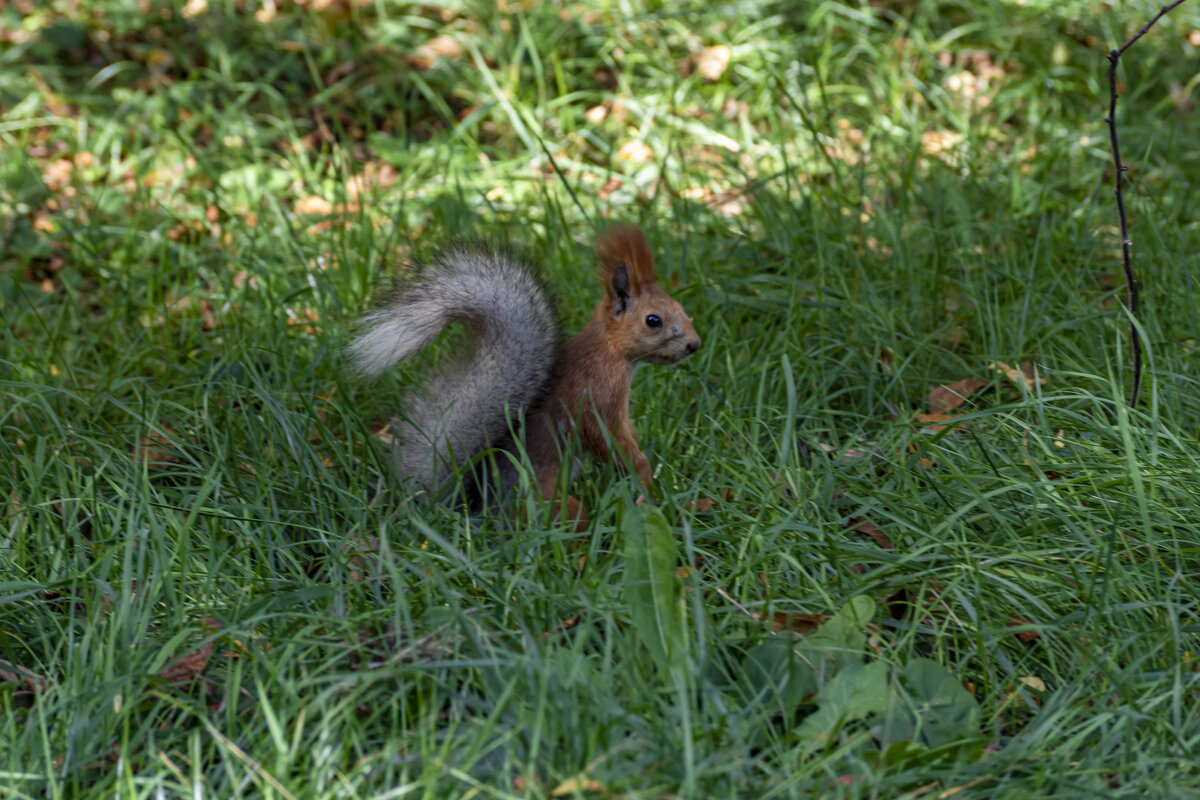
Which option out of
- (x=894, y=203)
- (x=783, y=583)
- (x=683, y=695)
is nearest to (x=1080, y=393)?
(x=783, y=583)

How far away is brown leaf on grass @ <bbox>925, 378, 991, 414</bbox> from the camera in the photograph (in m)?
2.80

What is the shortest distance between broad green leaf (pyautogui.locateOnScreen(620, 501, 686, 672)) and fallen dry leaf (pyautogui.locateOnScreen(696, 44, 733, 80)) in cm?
337

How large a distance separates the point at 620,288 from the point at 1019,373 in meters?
0.95

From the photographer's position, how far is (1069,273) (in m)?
3.21

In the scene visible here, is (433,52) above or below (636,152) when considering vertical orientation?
above

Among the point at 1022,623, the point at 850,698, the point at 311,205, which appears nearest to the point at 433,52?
the point at 311,205

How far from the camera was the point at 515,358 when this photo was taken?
2.52 m

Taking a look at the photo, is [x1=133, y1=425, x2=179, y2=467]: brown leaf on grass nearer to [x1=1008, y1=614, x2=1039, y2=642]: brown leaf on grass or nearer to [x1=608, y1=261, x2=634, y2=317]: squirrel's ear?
[x1=608, y1=261, x2=634, y2=317]: squirrel's ear

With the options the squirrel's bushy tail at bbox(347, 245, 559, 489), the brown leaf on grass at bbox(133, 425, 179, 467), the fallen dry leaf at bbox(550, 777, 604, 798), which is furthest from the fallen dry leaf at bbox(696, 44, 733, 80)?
the fallen dry leaf at bbox(550, 777, 604, 798)

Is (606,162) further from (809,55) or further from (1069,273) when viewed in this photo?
(1069,273)

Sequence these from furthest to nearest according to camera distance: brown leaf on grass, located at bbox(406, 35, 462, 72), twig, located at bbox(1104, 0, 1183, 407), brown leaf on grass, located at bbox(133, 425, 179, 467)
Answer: brown leaf on grass, located at bbox(406, 35, 462, 72), brown leaf on grass, located at bbox(133, 425, 179, 467), twig, located at bbox(1104, 0, 1183, 407)

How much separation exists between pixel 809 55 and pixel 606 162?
1033mm

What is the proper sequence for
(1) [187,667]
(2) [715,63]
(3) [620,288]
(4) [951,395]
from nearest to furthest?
(1) [187,667]
(3) [620,288]
(4) [951,395]
(2) [715,63]

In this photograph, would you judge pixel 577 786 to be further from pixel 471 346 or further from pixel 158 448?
pixel 158 448
